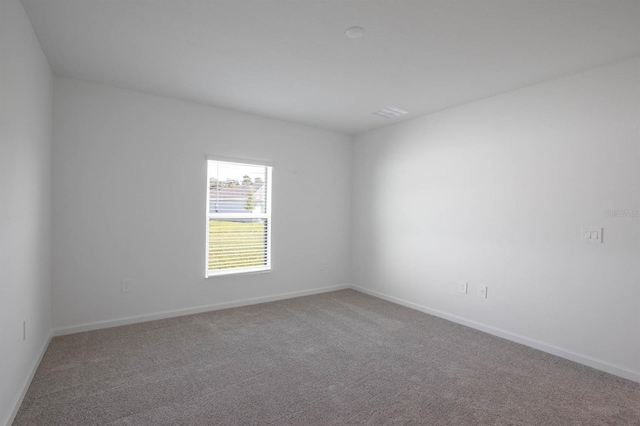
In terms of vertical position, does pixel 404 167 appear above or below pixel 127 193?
above

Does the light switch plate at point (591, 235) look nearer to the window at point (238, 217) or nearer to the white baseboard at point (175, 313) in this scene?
the white baseboard at point (175, 313)

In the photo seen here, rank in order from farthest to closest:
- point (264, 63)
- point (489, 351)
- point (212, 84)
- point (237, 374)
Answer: point (212, 84) → point (489, 351) → point (264, 63) → point (237, 374)

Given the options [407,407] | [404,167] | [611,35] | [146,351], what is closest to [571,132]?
[611,35]

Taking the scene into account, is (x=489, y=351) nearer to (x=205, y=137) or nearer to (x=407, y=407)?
(x=407, y=407)

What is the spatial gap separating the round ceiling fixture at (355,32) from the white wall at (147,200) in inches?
90.4

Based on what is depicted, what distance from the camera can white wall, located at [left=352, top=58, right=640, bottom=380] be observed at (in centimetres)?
274

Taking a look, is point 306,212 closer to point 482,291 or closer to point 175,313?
point 175,313

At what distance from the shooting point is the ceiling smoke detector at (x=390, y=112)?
4.14 metres

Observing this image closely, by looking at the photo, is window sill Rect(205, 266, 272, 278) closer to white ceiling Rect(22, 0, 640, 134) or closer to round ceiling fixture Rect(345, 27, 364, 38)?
white ceiling Rect(22, 0, 640, 134)

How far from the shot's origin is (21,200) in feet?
7.29

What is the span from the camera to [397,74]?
3088 millimetres

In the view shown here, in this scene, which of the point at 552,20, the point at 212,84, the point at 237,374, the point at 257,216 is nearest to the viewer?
the point at 552,20

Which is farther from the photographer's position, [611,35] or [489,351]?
[489,351]

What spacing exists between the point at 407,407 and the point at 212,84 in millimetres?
3273
